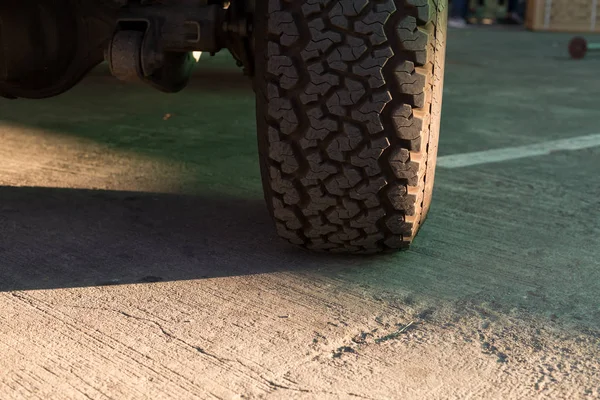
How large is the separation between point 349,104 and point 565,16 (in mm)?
12173

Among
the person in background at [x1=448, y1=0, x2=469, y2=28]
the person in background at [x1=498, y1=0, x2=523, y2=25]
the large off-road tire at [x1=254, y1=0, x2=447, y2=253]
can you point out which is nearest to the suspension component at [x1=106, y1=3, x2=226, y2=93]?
the large off-road tire at [x1=254, y1=0, x2=447, y2=253]

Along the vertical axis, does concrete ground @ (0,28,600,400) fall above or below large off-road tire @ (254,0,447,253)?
below

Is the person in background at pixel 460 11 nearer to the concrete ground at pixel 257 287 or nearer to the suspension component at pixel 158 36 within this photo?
the concrete ground at pixel 257 287

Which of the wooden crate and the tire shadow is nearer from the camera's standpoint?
the tire shadow

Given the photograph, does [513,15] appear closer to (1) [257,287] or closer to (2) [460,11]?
(2) [460,11]

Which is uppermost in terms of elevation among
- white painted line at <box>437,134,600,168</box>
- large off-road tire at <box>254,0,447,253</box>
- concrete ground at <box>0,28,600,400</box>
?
large off-road tire at <box>254,0,447,253</box>

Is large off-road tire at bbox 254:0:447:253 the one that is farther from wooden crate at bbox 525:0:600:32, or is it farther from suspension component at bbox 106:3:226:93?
wooden crate at bbox 525:0:600:32

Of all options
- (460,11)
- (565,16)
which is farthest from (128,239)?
(460,11)

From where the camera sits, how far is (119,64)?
210 cm

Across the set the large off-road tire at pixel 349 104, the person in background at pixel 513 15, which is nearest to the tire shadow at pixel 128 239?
the large off-road tire at pixel 349 104

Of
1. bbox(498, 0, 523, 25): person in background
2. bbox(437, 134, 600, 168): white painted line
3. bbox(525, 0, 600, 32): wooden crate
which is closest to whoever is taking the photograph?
bbox(437, 134, 600, 168): white painted line

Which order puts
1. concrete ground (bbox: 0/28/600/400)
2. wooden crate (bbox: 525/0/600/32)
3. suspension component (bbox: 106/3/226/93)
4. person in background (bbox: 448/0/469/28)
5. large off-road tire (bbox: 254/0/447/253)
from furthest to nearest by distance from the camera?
1. person in background (bbox: 448/0/469/28)
2. wooden crate (bbox: 525/0/600/32)
3. suspension component (bbox: 106/3/226/93)
4. large off-road tire (bbox: 254/0/447/253)
5. concrete ground (bbox: 0/28/600/400)

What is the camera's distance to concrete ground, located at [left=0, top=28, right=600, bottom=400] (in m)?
1.37

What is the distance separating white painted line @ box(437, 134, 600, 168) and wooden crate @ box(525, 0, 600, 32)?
9979mm
